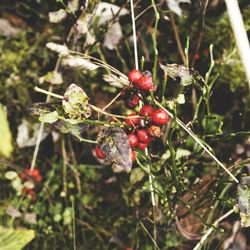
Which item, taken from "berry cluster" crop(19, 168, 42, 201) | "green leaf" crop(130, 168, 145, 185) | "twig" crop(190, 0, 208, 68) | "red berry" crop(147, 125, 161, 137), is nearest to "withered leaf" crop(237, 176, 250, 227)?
"red berry" crop(147, 125, 161, 137)

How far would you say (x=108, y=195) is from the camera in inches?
52.6

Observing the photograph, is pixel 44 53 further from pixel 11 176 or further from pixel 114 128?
pixel 114 128

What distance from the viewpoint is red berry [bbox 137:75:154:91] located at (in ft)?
2.51

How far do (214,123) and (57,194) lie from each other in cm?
62

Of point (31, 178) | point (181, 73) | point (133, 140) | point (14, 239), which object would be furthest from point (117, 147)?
point (31, 178)

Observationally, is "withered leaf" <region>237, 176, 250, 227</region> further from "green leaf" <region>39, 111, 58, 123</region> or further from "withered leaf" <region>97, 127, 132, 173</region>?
"green leaf" <region>39, 111, 58, 123</region>

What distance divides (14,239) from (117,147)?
1.28 ft

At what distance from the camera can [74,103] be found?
0.73 metres

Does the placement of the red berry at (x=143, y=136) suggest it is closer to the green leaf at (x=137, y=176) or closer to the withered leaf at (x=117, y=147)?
the withered leaf at (x=117, y=147)

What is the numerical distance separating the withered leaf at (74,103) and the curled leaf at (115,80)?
0.07m

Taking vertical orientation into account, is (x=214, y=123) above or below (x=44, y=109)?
below

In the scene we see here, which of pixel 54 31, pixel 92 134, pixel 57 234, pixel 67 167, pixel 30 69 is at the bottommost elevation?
pixel 57 234

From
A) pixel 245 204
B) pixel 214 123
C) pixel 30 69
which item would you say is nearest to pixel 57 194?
pixel 30 69

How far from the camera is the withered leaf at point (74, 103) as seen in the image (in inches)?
28.6
